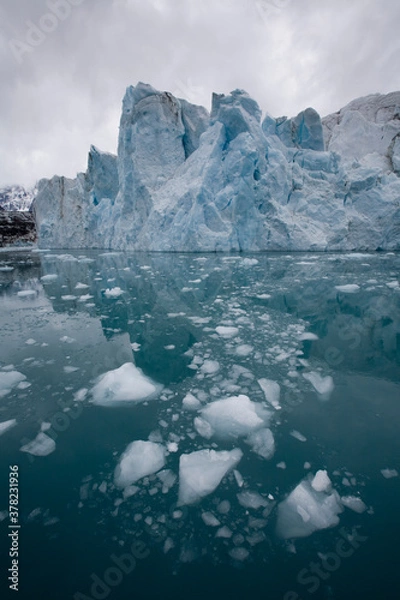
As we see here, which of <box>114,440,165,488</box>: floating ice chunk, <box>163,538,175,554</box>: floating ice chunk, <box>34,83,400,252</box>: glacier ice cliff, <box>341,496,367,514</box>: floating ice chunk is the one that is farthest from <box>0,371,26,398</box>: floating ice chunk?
<box>34,83,400,252</box>: glacier ice cliff

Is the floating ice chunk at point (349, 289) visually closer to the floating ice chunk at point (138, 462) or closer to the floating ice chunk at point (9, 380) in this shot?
the floating ice chunk at point (138, 462)

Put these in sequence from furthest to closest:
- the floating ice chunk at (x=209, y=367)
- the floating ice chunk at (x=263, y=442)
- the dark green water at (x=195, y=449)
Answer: the floating ice chunk at (x=209, y=367)
the floating ice chunk at (x=263, y=442)
the dark green water at (x=195, y=449)

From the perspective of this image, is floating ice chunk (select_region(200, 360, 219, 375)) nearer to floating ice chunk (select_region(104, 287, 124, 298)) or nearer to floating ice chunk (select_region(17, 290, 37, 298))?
floating ice chunk (select_region(104, 287, 124, 298))

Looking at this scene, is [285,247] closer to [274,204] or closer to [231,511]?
[274,204]

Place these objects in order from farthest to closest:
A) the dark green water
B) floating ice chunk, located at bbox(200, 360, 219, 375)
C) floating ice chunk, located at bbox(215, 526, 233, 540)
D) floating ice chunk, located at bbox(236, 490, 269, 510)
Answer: floating ice chunk, located at bbox(200, 360, 219, 375), floating ice chunk, located at bbox(236, 490, 269, 510), floating ice chunk, located at bbox(215, 526, 233, 540), the dark green water

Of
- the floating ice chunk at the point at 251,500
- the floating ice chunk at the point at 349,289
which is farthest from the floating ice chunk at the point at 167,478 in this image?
the floating ice chunk at the point at 349,289

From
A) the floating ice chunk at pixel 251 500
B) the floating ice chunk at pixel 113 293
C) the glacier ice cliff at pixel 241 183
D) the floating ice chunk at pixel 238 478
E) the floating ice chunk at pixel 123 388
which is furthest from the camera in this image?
the glacier ice cliff at pixel 241 183
